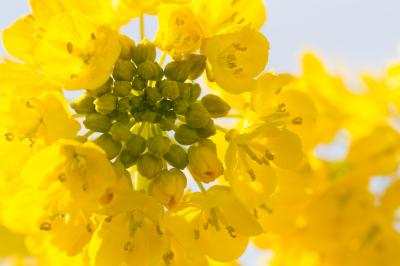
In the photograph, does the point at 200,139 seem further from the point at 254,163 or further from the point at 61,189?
the point at 61,189

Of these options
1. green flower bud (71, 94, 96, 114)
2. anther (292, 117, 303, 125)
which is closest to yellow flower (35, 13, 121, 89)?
green flower bud (71, 94, 96, 114)

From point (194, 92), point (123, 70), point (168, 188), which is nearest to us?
point (168, 188)

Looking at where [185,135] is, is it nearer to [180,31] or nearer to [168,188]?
[168,188]

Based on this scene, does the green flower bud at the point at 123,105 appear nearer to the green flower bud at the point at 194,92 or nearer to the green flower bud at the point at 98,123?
the green flower bud at the point at 98,123

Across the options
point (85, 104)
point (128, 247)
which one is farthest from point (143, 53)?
point (128, 247)

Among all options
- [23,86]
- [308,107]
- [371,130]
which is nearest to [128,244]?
[23,86]

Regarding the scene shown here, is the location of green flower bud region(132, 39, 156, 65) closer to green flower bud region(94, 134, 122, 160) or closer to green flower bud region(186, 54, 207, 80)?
green flower bud region(186, 54, 207, 80)

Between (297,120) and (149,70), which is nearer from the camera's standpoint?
(149,70)
